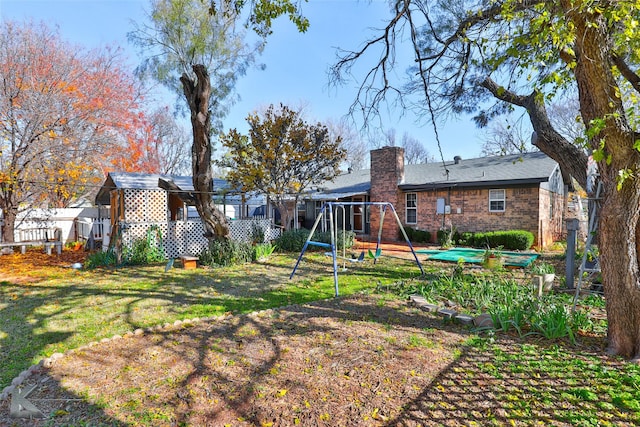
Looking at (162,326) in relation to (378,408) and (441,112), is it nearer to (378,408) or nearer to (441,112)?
(378,408)

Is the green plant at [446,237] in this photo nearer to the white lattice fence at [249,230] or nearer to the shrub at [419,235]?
the shrub at [419,235]

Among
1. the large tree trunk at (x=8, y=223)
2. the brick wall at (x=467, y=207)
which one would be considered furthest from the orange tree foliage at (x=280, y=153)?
the large tree trunk at (x=8, y=223)

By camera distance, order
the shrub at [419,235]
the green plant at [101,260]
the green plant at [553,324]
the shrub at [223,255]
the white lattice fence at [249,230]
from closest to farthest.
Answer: the green plant at [553,324], the green plant at [101,260], the shrub at [223,255], the white lattice fence at [249,230], the shrub at [419,235]

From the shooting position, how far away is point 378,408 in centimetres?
262

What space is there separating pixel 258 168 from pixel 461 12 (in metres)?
7.87

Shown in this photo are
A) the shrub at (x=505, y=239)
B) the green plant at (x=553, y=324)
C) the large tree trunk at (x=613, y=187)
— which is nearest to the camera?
the large tree trunk at (x=613, y=187)

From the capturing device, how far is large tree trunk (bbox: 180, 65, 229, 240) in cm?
895

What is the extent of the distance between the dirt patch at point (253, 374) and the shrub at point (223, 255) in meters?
5.02

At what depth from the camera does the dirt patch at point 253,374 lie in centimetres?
256

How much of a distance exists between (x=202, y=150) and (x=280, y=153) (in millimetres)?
3563

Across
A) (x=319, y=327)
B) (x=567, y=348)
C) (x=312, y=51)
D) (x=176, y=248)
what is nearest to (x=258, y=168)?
(x=176, y=248)

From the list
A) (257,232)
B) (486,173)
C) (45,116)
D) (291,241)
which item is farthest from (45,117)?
(486,173)

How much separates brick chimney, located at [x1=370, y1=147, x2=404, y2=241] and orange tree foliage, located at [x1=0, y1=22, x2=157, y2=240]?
37.1ft

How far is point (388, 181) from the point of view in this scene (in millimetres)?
16453
